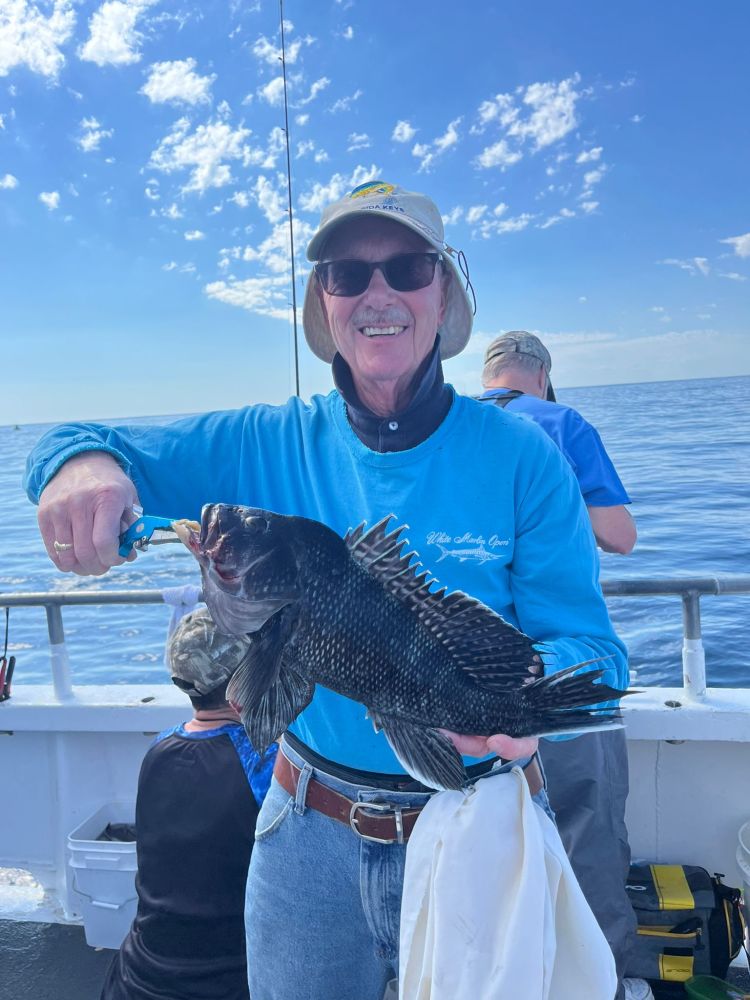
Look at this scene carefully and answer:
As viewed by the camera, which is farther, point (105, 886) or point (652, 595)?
point (105, 886)

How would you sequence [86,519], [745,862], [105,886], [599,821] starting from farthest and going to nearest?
[105,886] < [745,862] < [599,821] < [86,519]

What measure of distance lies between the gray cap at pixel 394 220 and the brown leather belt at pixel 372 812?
1692mm

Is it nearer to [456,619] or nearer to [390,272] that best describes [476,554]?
[456,619]

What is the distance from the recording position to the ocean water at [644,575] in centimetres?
938

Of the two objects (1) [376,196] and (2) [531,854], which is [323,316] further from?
(2) [531,854]

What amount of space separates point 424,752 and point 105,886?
3.18 m

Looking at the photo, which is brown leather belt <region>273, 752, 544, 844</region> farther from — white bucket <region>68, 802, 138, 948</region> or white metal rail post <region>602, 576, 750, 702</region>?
white bucket <region>68, 802, 138, 948</region>

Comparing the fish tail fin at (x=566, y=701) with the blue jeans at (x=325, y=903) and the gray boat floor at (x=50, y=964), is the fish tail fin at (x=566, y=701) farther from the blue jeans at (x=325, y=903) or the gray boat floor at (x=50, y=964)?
the gray boat floor at (x=50, y=964)

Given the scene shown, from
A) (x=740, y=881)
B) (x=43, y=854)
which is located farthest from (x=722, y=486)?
(x=43, y=854)

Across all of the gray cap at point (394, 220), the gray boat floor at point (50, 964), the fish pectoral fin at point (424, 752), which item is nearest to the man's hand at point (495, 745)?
the fish pectoral fin at point (424, 752)

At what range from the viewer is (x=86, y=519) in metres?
1.89

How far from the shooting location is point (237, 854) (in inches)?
117

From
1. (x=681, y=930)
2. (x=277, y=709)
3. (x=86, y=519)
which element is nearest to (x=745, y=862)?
(x=681, y=930)

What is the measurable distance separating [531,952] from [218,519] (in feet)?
4.76
